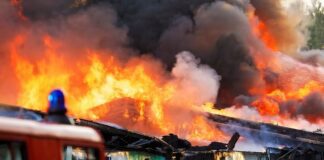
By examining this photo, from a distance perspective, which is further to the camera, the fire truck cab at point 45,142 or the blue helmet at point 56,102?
the blue helmet at point 56,102

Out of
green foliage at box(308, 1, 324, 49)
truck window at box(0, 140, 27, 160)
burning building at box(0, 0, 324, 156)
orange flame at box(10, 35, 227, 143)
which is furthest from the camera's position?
green foliage at box(308, 1, 324, 49)

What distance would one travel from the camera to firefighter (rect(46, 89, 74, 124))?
21.6 feet

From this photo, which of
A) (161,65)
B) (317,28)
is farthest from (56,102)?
(317,28)

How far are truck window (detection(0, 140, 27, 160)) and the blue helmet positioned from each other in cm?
97

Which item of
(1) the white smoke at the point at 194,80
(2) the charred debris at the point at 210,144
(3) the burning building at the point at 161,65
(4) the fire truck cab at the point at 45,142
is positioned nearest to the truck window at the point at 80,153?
(4) the fire truck cab at the point at 45,142

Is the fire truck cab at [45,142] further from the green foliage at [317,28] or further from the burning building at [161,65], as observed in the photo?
the green foliage at [317,28]

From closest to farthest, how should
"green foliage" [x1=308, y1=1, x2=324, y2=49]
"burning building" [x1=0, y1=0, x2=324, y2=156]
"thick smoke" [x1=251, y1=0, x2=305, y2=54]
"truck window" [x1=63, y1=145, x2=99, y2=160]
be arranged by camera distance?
"truck window" [x1=63, y1=145, x2=99, y2=160]
"burning building" [x1=0, y1=0, x2=324, y2=156]
"thick smoke" [x1=251, y1=0, x2=305, y2=54]
"green foliage" [x1=308, y1=1, x2=324, y2=49]

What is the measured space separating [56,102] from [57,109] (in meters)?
0.16

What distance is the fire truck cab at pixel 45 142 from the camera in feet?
18.2

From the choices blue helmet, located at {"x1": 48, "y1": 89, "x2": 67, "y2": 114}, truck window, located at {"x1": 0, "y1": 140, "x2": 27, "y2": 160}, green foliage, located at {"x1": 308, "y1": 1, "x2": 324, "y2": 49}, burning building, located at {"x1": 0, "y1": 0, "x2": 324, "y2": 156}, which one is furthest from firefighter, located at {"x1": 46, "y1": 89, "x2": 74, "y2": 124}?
green foliage, located at {"x1": 308, "y1": 1, "x2": 324, "y2": 49}

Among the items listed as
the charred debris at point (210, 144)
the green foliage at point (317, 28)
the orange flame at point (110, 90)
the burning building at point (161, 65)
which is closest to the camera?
the charred debris at point (210, 144)

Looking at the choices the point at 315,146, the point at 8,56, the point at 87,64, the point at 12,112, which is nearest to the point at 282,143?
the point at 315,146

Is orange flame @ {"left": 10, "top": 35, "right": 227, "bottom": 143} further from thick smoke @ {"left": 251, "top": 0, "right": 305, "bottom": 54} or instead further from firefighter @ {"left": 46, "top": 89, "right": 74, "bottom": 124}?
firefighter @ {"left": 46, "top": 89, "right": 74, "bottom": 124}

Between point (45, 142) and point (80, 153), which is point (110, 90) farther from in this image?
point (45, 142)
